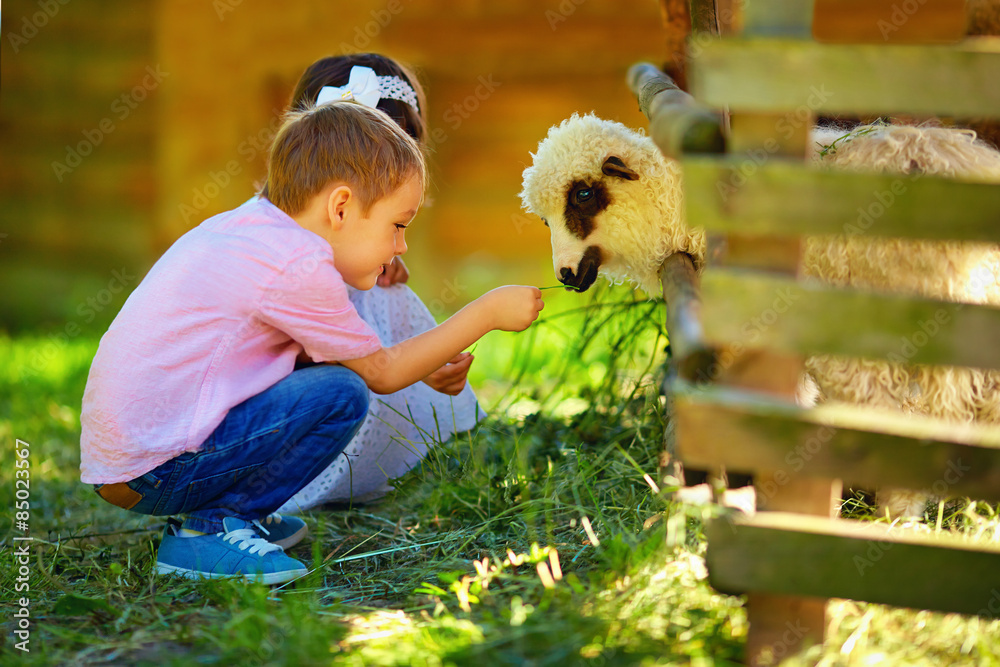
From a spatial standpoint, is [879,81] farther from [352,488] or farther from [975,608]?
[352,488]

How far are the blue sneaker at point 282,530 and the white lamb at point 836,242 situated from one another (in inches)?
36.7

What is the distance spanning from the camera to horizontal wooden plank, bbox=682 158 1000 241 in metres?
1.32

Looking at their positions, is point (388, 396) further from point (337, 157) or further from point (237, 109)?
point (237, 109)

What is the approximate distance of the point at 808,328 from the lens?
4.49 feet

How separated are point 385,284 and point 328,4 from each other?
4.13 meters

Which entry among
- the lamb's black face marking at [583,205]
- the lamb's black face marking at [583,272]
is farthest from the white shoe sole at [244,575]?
the lamb's black face marking at [583,205]

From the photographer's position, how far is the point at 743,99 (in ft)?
4.44

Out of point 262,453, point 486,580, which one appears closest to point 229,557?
point 262,453

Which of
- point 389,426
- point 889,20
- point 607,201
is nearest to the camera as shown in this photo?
point 607,201

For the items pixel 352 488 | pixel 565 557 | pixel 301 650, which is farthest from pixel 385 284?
pixel 301 650

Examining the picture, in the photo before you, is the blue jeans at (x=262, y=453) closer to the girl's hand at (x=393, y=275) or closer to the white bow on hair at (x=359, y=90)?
the girl's hand at (x=393, y=275)

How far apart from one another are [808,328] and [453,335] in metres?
0.89

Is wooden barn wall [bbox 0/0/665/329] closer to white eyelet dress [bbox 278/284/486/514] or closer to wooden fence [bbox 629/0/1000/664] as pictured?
white eyelet dress [bbox 278/284/486/514]

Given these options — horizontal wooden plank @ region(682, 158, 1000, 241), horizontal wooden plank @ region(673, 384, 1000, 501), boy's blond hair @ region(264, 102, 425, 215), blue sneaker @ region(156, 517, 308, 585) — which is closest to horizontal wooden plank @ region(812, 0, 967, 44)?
boy's blond hair @ region(264, 102, 425, 215)
